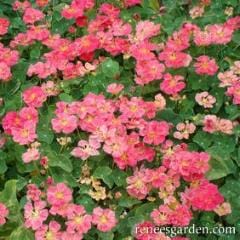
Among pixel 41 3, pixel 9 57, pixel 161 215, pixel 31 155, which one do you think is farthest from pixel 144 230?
pixel 41 3

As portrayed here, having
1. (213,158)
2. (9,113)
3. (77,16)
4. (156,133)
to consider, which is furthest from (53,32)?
→ (213,158)

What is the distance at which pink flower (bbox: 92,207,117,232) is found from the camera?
1.95m

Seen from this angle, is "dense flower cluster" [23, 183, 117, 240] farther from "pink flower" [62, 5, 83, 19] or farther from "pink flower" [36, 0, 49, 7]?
"pink flower" [36, 0, 49, 7]

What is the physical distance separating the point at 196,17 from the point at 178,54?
1.33 feet

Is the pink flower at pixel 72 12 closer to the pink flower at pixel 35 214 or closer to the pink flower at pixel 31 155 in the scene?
the pink flower at pixel 31 155

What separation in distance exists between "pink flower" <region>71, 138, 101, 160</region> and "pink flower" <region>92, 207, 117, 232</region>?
0.19m

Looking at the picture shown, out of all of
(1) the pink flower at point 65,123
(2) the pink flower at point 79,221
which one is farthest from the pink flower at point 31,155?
(2) the pink flower at point 79,221

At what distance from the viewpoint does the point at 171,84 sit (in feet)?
7.52

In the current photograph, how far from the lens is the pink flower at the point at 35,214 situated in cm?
Answer: 194

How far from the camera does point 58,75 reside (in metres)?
2.47

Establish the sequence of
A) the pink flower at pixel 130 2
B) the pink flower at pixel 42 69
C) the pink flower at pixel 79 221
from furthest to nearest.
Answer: the pink flower at pixel 130 2, the pink flower at pixel 42 69, the pink flower at pixel 79 221

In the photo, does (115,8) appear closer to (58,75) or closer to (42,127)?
(58,75)

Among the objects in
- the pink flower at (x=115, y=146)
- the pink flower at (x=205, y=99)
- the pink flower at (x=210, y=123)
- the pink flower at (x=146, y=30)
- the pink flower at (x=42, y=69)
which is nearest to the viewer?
the pink flower at (x=115, y=146)

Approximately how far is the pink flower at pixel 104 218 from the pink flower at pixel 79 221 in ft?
0.08
